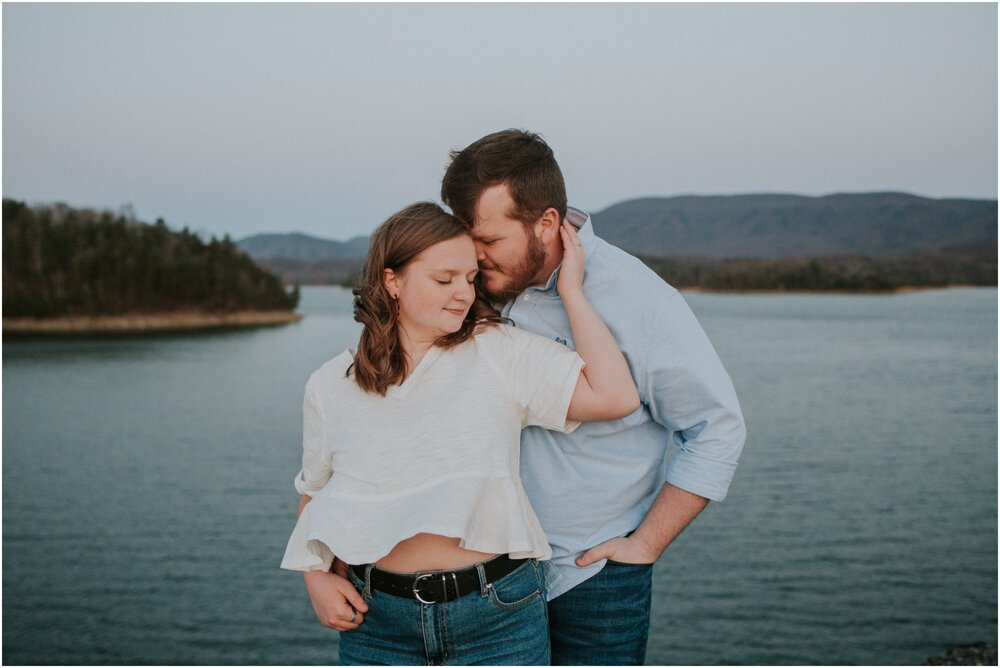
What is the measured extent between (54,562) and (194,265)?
186ft

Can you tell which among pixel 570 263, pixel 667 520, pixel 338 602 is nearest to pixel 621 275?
pixel 570 263

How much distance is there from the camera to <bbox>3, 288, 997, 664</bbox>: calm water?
10164 mm

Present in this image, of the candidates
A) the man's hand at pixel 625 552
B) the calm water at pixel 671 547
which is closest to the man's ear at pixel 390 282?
the man's hand at pixel 625 552

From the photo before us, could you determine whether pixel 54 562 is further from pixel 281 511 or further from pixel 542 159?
pixel 542 159

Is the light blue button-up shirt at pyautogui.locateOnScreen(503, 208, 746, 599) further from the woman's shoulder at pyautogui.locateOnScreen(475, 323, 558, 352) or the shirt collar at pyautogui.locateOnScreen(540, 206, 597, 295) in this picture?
the woman's shoulder at pyautogui.locateOnScreen(475, 323, 558, 352)

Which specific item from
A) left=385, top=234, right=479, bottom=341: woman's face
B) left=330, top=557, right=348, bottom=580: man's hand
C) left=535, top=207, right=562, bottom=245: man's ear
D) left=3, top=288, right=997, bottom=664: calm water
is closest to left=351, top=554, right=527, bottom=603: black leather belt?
left=330, top=557, right=348, bottom=580: man's hand

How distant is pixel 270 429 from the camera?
903 inches

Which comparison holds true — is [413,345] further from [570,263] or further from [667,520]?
[667,520]

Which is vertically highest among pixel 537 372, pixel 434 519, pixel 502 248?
pixel 502 248

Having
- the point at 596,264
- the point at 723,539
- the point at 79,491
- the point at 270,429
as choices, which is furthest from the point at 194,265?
the point at 596,264

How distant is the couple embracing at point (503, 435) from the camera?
6.06 ft

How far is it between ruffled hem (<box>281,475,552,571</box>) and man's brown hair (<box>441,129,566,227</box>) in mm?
640

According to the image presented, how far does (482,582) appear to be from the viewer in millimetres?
1838

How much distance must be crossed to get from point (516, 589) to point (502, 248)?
79 centimetres
